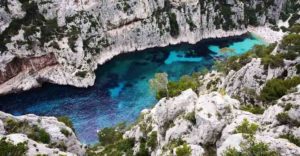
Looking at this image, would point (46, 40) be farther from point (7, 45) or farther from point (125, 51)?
point (125, 51)

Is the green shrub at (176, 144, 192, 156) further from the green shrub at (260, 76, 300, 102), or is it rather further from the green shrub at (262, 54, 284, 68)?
the green shrub at (262, 54, 284, 68)

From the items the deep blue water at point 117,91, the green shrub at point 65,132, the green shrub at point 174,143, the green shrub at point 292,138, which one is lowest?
the deep blue water at point 117,91

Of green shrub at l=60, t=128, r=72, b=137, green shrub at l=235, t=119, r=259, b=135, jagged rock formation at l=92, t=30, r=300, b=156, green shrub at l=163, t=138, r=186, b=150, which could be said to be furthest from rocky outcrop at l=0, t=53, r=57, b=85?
green shrub at l=235, t=119, r=259, b=135

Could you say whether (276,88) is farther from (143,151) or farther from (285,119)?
(143,151)

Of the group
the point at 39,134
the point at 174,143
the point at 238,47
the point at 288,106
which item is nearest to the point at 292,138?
the point at 288,106

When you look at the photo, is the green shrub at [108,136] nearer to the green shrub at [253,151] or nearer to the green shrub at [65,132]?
the green shrub at [65,132]

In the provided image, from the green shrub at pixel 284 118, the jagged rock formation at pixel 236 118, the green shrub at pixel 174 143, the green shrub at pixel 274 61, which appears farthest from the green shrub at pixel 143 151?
the green shrub at pixel 284 118

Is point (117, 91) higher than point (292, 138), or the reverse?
point (292, 138)
